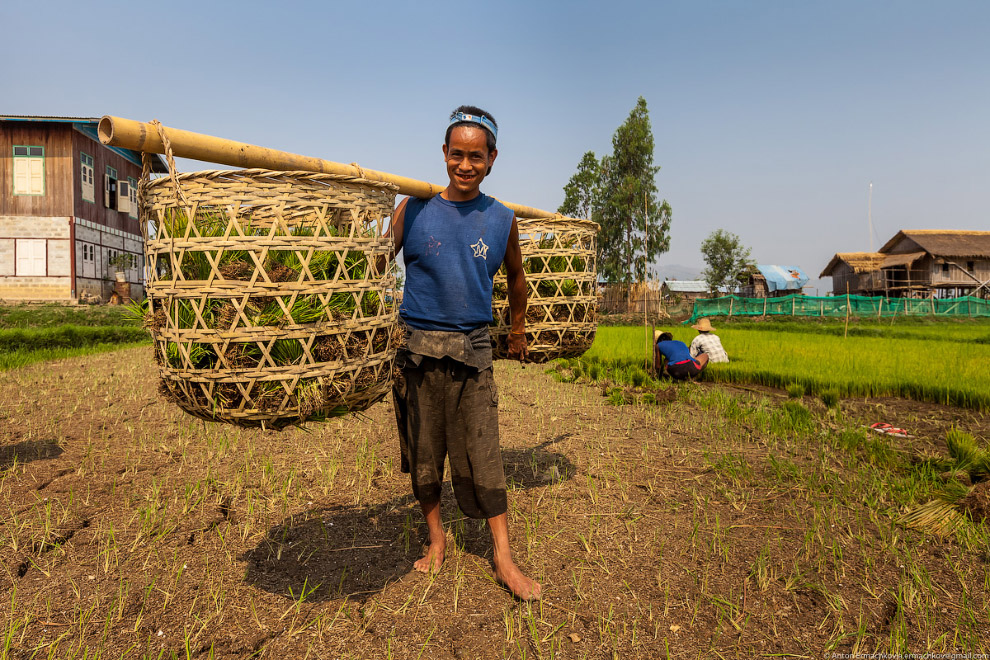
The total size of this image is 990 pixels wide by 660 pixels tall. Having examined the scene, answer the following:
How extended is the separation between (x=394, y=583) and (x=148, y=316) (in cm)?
168

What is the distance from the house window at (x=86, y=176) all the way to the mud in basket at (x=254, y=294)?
22009 millimetres

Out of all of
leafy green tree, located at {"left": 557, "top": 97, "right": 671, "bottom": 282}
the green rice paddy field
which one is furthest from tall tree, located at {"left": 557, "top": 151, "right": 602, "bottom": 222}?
the green rice paddy field

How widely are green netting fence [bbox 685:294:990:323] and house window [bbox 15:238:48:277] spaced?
25343 millimetres

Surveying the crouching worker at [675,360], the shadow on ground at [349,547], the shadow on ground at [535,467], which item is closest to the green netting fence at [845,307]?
the crouching worker at [675,360]

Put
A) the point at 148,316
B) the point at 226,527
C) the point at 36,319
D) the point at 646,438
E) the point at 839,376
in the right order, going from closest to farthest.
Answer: the point at 148,316 → the point at 226,527 → the point at 646,438 → the point at 839,376 → the point at 36,319

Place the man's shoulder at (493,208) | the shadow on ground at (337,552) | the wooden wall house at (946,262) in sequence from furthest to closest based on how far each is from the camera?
the wooden wall house at (946,262), the shadow on ground at (337,552), the man's shoulder at (493,208)

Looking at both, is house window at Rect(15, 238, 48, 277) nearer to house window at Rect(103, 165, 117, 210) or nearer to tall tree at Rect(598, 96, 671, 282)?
house window at Rect(103, 165, 117, 210)

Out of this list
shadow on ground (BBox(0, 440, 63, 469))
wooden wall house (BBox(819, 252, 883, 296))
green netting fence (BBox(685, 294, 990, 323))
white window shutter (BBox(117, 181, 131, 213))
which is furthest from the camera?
wooden wall house (BBox(819, 252, 883, 296))

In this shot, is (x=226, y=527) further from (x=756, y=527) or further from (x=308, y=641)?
(x=756, y=527)

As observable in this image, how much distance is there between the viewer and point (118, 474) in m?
4.20

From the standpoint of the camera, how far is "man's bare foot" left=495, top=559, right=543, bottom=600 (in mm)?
2596

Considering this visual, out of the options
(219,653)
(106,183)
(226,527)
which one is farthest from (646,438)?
(106,183)

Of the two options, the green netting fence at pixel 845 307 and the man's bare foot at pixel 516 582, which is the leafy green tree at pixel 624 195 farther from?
the man's bare foot at pixel 516 582

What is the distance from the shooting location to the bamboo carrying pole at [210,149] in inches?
66.0
